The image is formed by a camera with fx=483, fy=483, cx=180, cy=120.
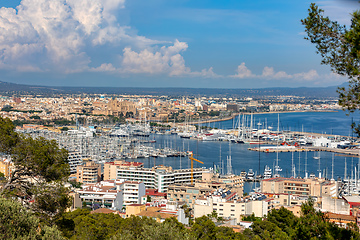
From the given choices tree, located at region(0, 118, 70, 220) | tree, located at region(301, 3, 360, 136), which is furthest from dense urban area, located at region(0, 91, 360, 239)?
tree, located at region(301, 3, 360, 136)

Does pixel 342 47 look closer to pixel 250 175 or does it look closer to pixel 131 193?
pixel 131 193

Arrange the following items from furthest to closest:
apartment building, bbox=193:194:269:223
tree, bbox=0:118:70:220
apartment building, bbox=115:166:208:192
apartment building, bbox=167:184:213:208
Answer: apartment building, bbox=115:166:208:192 < apartment building, bbox=167:184:213:208 < apartment building, bbox=193:194:269:223 < tree, bbox=0:118:70:220

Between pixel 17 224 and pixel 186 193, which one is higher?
pixel 17 224

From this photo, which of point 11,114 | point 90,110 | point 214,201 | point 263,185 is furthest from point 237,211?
point 90,110

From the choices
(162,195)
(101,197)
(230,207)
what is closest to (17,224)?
(230,207)

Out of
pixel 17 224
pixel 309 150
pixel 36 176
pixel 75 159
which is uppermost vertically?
pixel 36 176

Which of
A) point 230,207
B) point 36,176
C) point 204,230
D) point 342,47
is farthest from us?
point 230,207

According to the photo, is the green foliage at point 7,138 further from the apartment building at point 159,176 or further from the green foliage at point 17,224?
the apartment building at point 159,176

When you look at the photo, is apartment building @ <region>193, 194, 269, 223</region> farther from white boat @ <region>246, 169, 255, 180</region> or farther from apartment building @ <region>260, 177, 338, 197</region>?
white boat @ <region>246, 169, 255, 180</region>

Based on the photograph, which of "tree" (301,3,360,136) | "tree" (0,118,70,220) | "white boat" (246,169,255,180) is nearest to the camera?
"tree" (301,3,360,136)

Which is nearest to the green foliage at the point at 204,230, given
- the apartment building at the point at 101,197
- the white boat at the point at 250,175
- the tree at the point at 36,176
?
the tree at the point at 36,176
